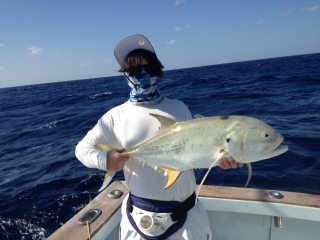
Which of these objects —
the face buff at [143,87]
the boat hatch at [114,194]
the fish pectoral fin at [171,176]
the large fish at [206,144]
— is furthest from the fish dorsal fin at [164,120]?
the boat hatch at [114,194]

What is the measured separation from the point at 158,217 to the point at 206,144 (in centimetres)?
67

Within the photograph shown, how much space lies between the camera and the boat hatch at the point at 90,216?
8.58ft

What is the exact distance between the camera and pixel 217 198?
2.89 metres

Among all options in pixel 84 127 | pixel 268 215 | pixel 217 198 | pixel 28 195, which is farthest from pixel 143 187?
pixel 84 127

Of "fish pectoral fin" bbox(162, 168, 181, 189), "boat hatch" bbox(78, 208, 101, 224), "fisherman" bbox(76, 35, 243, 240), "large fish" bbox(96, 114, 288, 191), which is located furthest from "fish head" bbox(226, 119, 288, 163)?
"boat hatch" bbox(78, 208, 101, 224)

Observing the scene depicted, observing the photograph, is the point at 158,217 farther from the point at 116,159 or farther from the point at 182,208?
the point at 116,159

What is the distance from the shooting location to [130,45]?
2100 millimetres

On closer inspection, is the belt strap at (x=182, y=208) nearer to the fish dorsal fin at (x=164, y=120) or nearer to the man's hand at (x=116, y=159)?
the man's hand at (x=116, y=159)

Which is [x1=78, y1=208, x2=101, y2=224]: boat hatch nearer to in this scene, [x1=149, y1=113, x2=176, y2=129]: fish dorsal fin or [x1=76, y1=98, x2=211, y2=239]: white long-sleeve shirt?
[x1=76, y1=98, x2=211, y2=239]: white long-sleeve shirt

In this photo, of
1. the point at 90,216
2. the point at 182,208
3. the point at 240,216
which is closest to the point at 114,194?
the point at 90,216

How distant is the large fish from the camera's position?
5.75 ft

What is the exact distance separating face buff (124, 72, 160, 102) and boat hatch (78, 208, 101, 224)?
4.64 feet

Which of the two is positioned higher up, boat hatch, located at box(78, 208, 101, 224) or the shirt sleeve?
the shirt sleeve

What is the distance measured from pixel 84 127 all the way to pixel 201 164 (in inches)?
440
